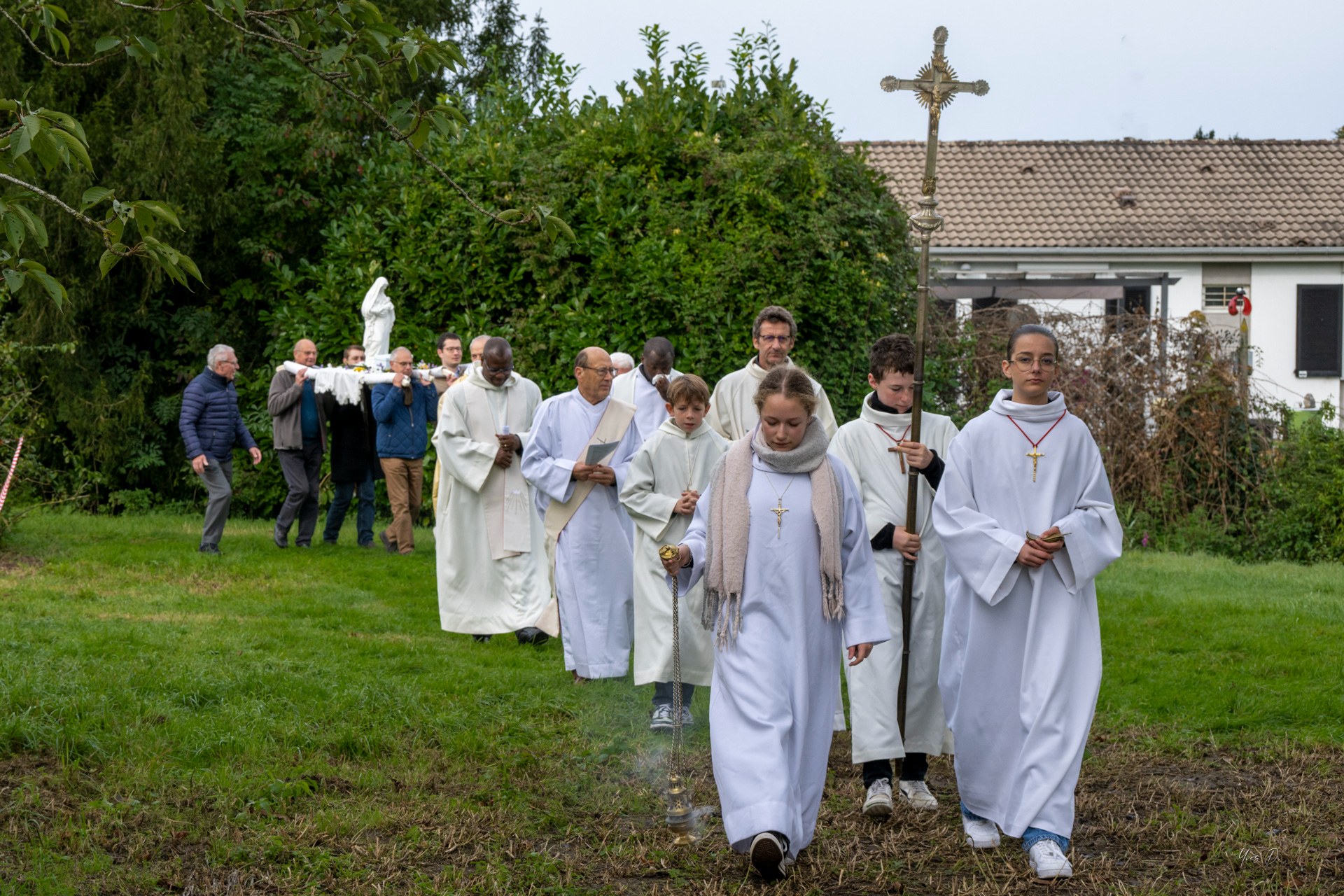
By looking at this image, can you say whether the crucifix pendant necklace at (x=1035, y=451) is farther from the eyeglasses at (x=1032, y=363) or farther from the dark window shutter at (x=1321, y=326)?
the dark window shutter at (x=1321, y=326)

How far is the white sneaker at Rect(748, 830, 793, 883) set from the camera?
16.9 feet

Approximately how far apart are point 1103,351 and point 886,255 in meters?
4.04

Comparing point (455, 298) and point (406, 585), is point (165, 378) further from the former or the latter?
point (406, 585)

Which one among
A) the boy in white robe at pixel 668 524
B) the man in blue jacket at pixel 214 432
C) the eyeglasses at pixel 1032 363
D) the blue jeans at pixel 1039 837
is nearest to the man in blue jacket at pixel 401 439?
the man in blue jacket at pixel 214 432

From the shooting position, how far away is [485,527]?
35.1 ft


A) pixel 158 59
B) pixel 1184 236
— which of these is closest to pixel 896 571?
pixel 158 59

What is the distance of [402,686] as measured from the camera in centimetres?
816

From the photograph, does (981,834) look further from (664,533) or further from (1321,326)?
(1321,326)

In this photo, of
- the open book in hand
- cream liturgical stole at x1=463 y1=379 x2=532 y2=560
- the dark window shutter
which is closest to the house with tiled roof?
the dark window shutter

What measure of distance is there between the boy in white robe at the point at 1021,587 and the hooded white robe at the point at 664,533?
185 centimetres

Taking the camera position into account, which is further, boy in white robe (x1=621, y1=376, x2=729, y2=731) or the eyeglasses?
boy in white robe (x1=621, y1=376, x2=729, y2=731)

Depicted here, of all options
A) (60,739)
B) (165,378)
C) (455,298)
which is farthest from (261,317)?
(60,739)

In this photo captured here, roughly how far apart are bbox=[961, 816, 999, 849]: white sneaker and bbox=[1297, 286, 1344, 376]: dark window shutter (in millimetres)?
23672

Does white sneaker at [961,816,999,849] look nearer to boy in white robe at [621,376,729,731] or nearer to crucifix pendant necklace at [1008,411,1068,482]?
crucifix pendant necklace at [1008,411,1068,482]
